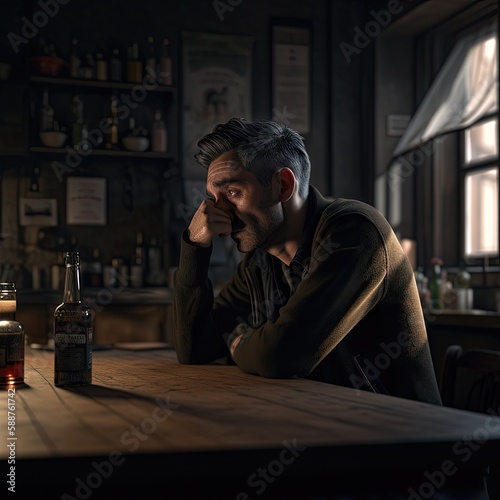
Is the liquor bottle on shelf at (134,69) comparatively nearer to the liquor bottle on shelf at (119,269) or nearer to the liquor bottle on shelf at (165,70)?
the liquor bottle on shelf at (165,70)

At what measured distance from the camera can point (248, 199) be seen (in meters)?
1.93

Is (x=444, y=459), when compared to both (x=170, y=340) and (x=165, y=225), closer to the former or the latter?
(x=170, y=340)

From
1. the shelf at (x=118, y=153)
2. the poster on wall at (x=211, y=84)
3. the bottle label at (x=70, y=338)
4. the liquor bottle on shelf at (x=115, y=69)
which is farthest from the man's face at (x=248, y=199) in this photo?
the poster on wall at (x=211, y=84)

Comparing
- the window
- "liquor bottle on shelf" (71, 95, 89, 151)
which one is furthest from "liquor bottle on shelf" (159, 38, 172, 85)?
the window

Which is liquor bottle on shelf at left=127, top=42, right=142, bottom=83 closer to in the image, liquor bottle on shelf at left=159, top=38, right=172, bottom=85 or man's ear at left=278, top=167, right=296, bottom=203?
liquor bottle on shelf at left=159, top=38, right=172, bottom=85

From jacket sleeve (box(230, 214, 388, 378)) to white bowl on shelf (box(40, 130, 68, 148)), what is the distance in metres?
3.63

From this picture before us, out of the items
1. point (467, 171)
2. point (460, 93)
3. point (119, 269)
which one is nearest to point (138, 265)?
point (119, 269)

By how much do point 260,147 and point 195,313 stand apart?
460mm

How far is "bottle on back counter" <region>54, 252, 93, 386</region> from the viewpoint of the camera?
4.65ft

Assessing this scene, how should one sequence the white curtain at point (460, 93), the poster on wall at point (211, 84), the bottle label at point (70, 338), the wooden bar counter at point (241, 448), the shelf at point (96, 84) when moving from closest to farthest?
the wooden bar counter at point (241, 448) < the bottle label at point (70, 338) < the white curtain at point (460, 93) < the shelf at point (96, 84) < the poster on wall at point (211, 84)

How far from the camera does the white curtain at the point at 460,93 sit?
4.51 m

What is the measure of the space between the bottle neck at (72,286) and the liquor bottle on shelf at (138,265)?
3.76 meters

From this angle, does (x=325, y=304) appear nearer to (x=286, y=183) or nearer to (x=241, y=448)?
(x=286, y=183)

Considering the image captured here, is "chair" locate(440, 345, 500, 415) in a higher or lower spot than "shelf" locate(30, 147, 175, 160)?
lower
